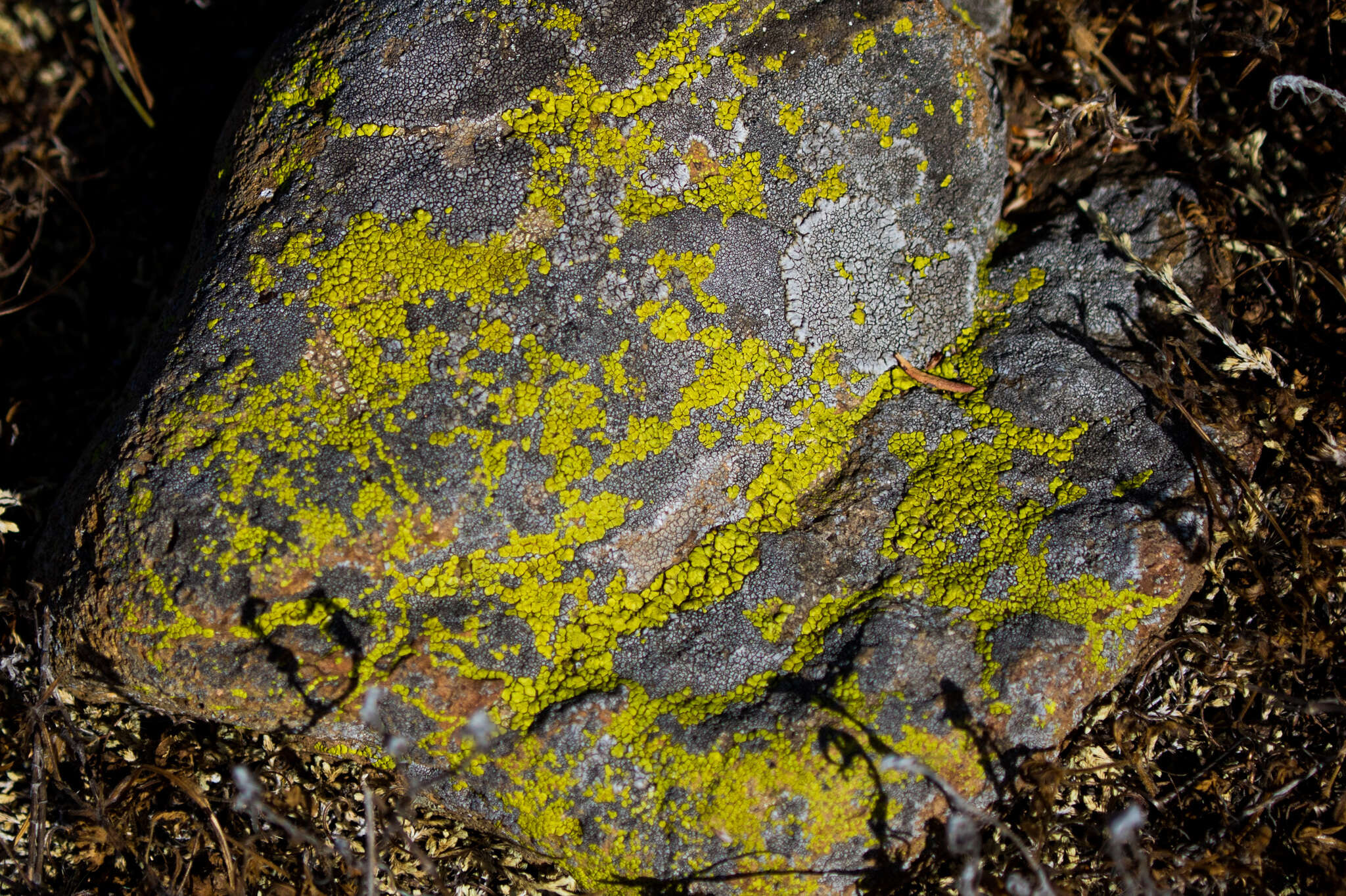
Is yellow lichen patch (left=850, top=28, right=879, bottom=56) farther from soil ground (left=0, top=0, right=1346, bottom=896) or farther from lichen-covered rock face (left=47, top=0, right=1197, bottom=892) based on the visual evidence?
soil ground (left=0, top=0, right=1346, bottom=896)

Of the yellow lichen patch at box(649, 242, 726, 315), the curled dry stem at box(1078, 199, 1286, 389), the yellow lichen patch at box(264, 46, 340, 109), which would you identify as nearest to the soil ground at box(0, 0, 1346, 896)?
the curled dry stem at box(1078, 199, 1286, 389)

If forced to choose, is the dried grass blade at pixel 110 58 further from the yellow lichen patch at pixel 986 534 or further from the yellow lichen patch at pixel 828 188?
the yellow lichen patch at pixel 986 534

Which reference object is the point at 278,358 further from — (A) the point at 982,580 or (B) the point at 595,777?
(A) the point at 982,580

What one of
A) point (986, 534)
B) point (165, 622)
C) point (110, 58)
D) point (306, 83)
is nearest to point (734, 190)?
point (986, 534)

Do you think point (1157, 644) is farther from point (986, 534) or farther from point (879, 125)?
point (879, 125)

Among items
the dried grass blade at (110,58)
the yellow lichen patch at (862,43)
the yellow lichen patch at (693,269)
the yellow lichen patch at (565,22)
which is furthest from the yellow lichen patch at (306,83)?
the yellow lichen patch at (862,43)

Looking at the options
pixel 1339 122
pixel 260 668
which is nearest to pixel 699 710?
pixel 260 668
